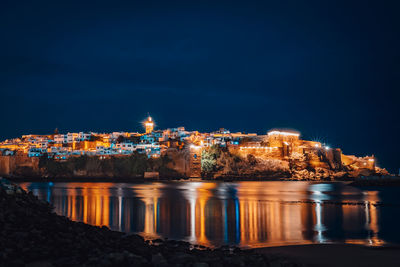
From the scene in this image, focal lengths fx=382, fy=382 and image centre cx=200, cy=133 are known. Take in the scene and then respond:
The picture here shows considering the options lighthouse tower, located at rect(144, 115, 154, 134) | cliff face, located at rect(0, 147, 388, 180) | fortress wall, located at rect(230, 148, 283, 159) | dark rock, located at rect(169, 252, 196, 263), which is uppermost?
lighthouse tower, located at rect(144, 115, 154, 134)

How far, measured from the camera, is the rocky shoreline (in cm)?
633

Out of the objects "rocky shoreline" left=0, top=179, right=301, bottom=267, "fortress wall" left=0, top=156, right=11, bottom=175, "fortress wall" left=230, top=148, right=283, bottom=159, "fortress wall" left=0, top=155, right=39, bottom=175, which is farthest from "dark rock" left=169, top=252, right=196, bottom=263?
"fortress wall" left=0, top=156, right=11, bottom=175

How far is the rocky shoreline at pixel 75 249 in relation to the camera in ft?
20.8

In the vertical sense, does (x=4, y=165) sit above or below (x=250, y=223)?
above

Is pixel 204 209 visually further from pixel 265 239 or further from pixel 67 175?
pixel 67 175

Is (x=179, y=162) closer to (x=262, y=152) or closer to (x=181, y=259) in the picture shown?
(x=262, y=152)

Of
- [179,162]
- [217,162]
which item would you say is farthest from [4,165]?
[217,162]

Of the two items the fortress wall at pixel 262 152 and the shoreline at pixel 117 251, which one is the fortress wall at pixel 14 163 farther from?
the shoreline at pixel 117 251

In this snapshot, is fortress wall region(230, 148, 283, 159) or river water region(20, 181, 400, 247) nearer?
river water region(20, 181, 400, 247)

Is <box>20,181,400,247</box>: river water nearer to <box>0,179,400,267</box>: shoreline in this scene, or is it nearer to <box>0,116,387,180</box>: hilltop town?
<box>0,179,400,267</box>: shoreline

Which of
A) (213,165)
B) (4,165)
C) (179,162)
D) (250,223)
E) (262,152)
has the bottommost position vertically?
(250,223)

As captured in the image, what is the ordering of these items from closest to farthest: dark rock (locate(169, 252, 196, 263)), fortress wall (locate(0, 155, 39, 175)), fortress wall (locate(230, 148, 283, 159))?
dark rock (locate(169, 252, 196, 263)), fortress wall (locate(230, 148, 283, 159)), fortress wall (locate(0, 155, 39, 175))

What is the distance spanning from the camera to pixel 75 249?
279 inches

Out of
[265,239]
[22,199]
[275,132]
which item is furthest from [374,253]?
[275,132]
